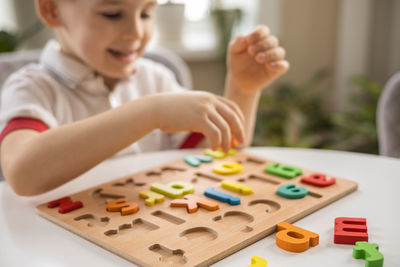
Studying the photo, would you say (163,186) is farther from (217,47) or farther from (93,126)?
(217,47)

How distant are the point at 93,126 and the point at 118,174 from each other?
0.43 feet

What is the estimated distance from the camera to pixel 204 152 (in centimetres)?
85

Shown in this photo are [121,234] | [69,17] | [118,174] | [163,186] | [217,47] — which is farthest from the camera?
[217,47]

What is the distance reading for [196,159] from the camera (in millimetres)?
793

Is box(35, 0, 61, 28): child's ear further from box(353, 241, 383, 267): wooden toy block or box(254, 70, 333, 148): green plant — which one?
box(254, 70, 333, 148): green plant

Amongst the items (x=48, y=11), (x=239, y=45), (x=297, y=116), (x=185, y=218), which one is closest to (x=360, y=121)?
(x=297, y=116)

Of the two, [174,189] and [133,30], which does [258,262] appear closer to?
[174,189]

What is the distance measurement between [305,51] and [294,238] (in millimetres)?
1840

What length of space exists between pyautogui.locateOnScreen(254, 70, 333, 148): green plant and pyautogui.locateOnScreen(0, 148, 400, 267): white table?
1.14 m

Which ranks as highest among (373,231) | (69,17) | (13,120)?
(69,17)

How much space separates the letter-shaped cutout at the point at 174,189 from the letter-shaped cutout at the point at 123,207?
0.06m

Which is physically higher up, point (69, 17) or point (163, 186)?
point (69, 17)

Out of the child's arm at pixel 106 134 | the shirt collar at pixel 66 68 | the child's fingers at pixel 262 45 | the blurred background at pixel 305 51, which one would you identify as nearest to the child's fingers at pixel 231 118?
the child's arm at pixel 106 134

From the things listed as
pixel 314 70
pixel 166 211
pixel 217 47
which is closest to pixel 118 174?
pixel 166 211
